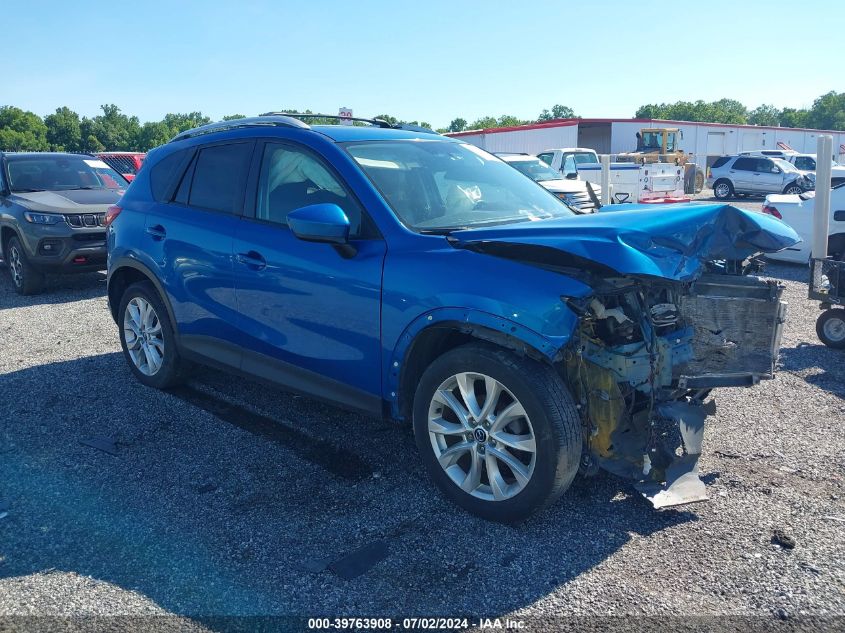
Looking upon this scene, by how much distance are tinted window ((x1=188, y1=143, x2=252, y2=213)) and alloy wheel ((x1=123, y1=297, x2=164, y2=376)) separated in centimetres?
103

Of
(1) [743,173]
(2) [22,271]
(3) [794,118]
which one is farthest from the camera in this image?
(3) [794,118]

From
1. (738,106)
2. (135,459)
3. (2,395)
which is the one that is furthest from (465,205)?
(738,106)

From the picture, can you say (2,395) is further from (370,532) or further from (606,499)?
(606,499)

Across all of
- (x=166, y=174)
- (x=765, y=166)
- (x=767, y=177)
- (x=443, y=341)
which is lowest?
(x=443, y=341)

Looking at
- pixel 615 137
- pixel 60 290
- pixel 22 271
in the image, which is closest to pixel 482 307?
pixel 22 271

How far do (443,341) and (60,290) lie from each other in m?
8.45

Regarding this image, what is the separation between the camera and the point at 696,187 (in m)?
27.8

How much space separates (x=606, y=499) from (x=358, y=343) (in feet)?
5.16

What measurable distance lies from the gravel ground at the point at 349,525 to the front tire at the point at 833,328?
5.11 feet

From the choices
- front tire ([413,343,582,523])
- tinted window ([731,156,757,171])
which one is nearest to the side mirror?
front tire ([413,343,582,523])

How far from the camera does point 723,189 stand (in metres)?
29.6

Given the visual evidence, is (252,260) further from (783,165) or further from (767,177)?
(783,165)

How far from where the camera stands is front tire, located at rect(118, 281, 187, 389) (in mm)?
5367

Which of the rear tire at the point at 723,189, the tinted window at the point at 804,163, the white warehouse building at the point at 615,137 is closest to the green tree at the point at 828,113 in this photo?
the white warehouse building at the point at 615,137
